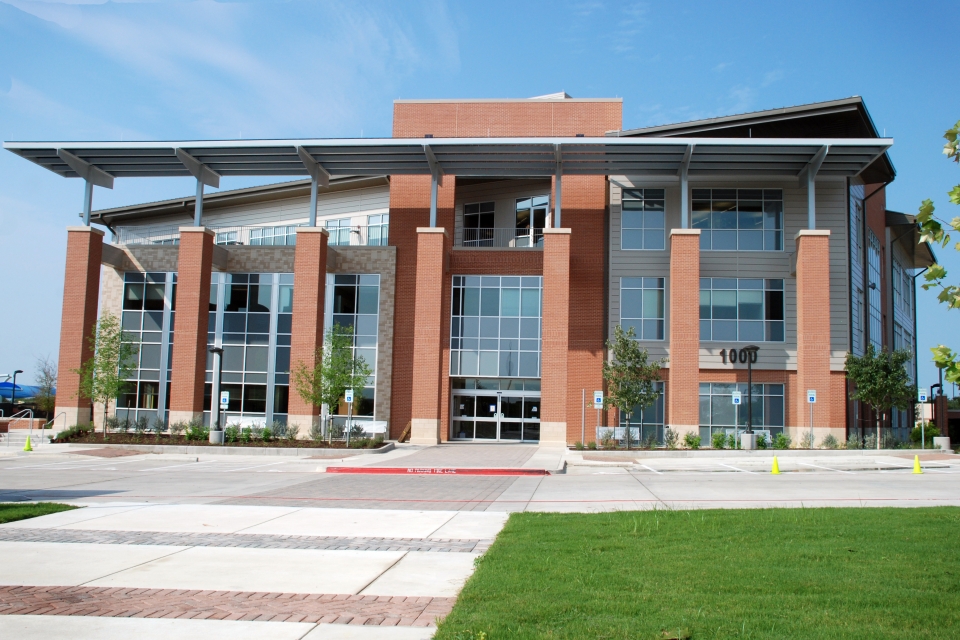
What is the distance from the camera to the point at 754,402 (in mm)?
37844

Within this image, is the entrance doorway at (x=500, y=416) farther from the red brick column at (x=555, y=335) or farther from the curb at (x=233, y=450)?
the curb at (x=233, y=450)

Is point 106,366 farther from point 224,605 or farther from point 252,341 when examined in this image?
point 224,605

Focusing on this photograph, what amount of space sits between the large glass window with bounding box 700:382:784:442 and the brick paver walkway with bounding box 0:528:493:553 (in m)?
29.2

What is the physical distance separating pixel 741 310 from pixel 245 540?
31.9 meters

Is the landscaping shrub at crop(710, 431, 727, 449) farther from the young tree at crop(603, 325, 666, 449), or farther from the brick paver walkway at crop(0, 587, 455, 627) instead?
the brick paver walkway at crop(0, 587, 455, 627)

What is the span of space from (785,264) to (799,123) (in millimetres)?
7169

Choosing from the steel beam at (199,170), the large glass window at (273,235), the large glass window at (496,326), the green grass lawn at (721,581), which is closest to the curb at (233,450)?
the large glass window at (496,326)

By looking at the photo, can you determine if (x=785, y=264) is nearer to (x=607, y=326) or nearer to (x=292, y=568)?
(x=607, y=326)

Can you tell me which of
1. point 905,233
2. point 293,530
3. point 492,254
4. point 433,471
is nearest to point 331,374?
point 492,254

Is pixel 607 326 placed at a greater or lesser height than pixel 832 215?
lesser

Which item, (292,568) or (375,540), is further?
(375,540)

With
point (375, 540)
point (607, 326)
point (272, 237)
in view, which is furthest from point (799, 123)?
point (375, 540)

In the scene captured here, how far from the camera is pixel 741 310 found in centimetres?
3834

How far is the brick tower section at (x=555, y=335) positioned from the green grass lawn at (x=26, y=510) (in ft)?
80.8
